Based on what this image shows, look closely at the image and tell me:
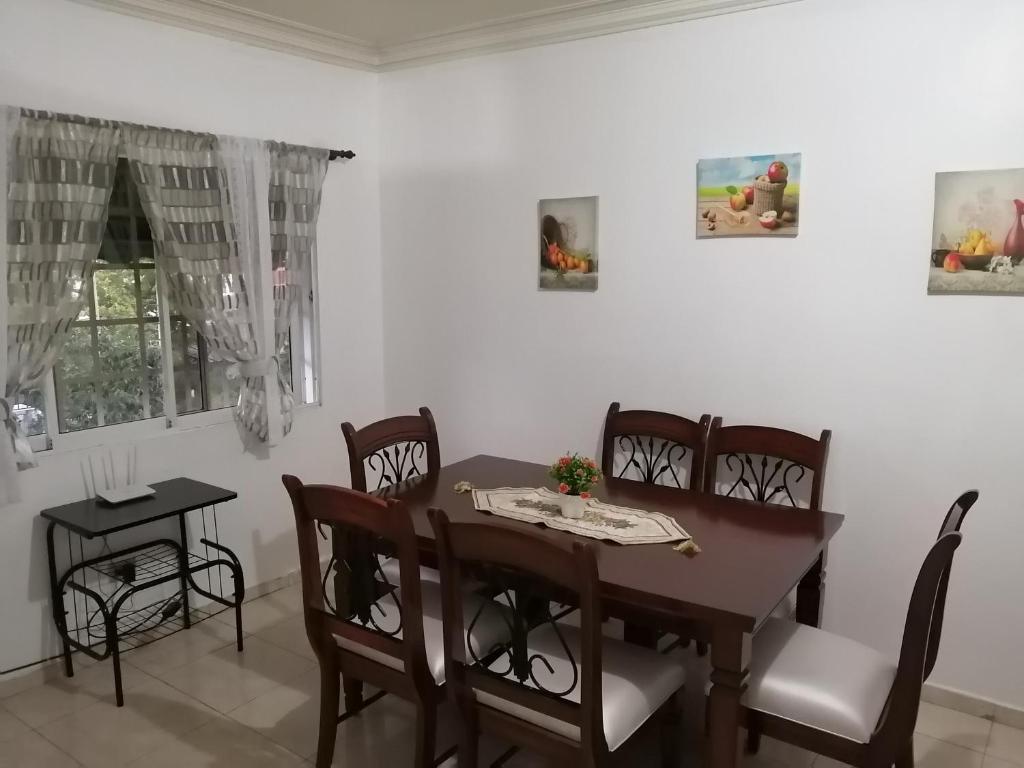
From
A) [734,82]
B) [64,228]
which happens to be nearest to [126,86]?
[64,228]

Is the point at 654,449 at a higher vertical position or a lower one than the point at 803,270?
lower

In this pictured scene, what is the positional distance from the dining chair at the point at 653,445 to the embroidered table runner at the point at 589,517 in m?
0.56

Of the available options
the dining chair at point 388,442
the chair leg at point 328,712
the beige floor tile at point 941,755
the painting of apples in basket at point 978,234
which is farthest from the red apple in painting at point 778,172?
the chair leg at point 328,712

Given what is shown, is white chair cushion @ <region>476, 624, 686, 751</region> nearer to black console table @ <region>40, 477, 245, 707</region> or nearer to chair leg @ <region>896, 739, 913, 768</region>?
chair leg @ <region>896, 739, 913, 768</region>

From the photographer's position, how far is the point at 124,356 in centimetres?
314

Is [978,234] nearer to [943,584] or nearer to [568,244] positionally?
[943,584]

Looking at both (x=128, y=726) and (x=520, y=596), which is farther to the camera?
(x=128, y=726)

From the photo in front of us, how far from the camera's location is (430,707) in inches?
84.4

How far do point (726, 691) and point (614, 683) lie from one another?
0.28 m

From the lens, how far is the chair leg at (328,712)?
2.34 meters

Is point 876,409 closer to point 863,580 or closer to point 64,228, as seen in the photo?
point 863,580

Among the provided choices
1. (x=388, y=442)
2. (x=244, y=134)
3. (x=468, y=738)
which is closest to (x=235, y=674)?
(x=388, y=442)

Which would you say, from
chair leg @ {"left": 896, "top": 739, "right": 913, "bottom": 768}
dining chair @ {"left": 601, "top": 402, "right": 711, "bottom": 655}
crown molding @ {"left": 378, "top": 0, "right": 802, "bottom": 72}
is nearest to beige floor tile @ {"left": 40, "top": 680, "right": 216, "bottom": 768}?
dining chair @ {"left": 601, "top": 402, "right": 711, "bottom": 655}

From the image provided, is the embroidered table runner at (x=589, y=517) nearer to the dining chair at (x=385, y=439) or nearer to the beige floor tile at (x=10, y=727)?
the dining chair at (x=385, y=439)
